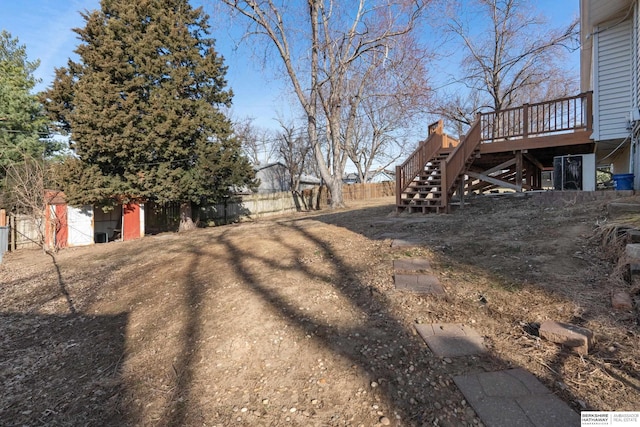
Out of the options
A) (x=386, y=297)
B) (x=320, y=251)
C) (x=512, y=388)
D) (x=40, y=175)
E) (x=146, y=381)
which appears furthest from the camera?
(x=40, y=175)

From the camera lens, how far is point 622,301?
8.71ft

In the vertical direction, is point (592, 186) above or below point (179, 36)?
below

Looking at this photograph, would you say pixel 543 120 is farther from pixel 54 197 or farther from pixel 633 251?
pixel 54 197

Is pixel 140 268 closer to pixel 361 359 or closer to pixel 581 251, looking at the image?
pixel 361 359

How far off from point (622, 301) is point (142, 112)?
44.8ft

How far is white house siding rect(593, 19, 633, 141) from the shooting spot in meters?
7.78

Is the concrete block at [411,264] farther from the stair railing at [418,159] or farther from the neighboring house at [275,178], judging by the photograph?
the neighboring house at [275,178]

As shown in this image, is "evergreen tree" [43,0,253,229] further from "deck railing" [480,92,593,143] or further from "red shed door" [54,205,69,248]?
"deck railing" [480,92,593,143]

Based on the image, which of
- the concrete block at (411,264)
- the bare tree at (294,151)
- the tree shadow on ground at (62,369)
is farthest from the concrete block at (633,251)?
the bare tree at (294,151)

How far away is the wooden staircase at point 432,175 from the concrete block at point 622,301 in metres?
5.01

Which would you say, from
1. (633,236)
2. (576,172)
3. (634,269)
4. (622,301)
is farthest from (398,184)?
(622,301)

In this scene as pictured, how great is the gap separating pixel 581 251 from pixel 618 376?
2.29 metres

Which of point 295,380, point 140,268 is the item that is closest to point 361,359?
point 295,380

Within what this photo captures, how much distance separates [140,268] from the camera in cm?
582
